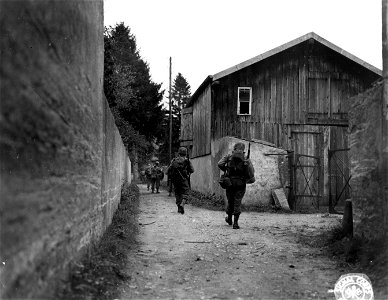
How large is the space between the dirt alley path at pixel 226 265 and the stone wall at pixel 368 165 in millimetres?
724

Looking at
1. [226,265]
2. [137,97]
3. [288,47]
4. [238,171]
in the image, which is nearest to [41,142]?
[226,265]

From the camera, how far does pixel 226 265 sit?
5.30 meters

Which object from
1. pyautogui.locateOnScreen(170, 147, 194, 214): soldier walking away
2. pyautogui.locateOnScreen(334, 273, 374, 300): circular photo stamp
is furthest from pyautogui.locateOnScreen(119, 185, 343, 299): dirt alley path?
pyautogui.locateOnScreen(170, 147, 194, 214): soldier walking away

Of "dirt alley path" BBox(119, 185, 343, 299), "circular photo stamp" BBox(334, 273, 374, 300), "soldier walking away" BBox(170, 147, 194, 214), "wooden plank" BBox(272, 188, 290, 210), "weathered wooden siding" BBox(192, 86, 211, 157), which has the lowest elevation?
"dirt alley path" BBox(119, 185, 343, 299)

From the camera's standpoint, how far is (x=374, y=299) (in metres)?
3.80

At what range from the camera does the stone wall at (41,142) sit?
7.22 feet

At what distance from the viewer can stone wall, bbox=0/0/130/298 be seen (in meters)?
2.20

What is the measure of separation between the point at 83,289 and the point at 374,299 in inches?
107

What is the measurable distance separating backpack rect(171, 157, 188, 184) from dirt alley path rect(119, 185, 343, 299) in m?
2.90

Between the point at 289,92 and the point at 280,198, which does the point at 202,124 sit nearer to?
the point at 289,92

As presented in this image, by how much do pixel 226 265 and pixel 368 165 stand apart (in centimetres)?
225

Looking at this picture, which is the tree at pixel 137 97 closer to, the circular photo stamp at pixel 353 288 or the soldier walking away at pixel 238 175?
the soldier walking away at pixel 238 175

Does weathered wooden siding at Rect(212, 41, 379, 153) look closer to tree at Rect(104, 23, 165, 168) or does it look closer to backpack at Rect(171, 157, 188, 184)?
backpack at Rect(171, 157, 188, 184)

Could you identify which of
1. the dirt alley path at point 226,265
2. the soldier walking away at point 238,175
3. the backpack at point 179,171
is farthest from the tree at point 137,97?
the dirt alley path at point 226,265
